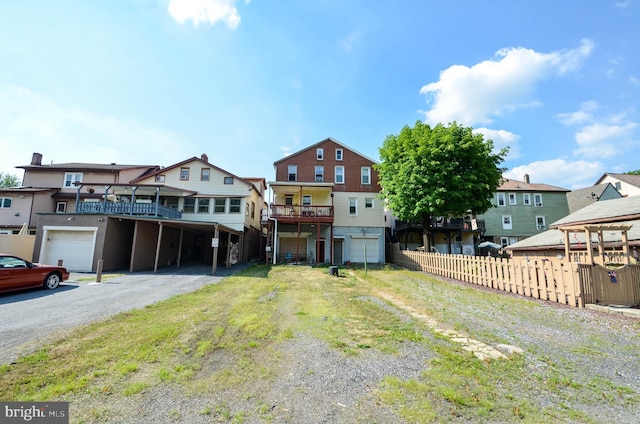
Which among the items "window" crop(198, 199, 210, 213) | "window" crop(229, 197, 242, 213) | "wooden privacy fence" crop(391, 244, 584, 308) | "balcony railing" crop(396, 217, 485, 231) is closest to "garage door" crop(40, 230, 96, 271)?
"window" crop(198, 199, 210, 213)

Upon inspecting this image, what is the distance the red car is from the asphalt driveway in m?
0.31

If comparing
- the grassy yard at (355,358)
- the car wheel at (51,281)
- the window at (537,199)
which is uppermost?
the window at (537,199)

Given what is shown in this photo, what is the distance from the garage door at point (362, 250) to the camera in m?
24.8

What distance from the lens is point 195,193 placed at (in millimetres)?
23891

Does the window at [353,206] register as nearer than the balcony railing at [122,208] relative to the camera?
No

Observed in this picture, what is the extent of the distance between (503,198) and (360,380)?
35039mm

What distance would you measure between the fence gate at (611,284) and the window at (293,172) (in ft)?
68.4

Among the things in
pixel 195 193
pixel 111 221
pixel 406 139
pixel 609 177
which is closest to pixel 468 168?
pixel 406 139

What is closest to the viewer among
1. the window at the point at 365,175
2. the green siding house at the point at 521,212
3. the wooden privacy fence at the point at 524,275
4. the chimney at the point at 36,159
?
the wooden privacy fence at the point at 524,275

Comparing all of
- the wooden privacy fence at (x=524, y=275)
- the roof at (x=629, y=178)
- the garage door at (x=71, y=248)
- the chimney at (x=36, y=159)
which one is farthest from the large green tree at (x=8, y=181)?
the roof at (x=629, y=178)

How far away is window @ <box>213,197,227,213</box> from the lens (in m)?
24.3

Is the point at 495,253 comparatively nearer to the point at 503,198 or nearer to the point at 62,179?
the point at 503,198

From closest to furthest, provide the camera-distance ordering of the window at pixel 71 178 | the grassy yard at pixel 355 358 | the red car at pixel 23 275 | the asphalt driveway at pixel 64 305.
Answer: the grassy yard at pixel 355 358 → the asphalt driveway at pixel 64 305 → the red car at pixel 23 275 → the window at pixel 71 178

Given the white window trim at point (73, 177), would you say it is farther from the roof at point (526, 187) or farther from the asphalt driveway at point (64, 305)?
the roof at point (526, 187)
